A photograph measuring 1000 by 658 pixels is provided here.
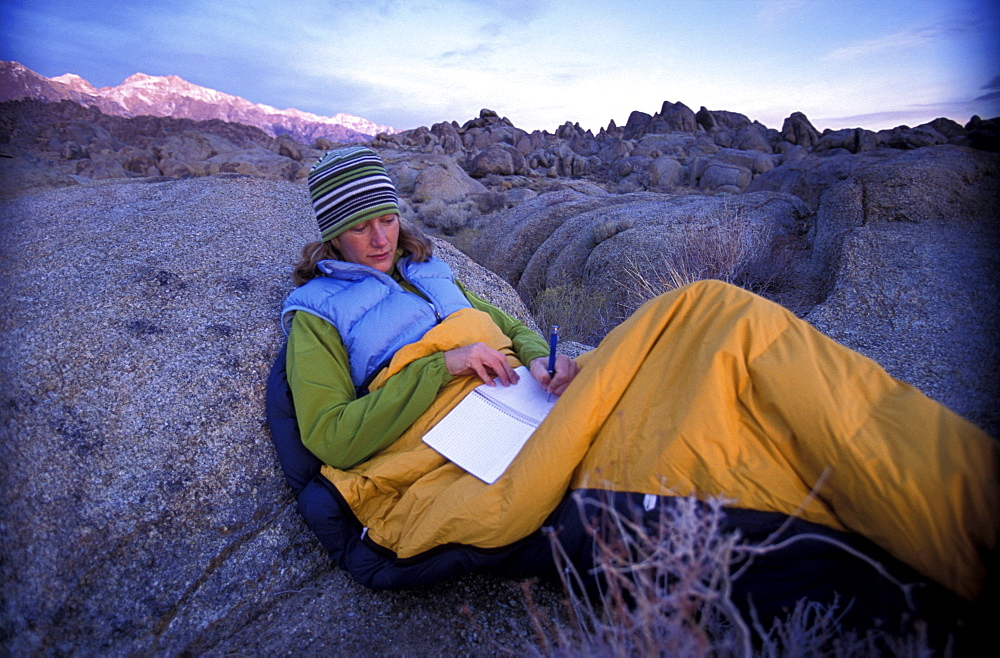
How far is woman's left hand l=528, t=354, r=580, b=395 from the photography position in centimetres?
200

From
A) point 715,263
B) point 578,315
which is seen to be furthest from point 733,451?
point 715,263

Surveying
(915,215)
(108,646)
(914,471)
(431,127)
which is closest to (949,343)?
(915,215)

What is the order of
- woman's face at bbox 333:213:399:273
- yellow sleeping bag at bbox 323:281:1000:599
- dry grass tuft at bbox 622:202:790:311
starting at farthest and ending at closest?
dry grass tuft at bbox 622:202:790:311 < woman's face at bbox 333:213:399:273 < yellow sleeping bag at bbox 323:281:1000:599

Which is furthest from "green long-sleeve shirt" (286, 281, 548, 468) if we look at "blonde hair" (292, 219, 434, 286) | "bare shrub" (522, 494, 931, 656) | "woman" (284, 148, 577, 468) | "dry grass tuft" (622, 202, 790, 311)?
"dry grass tuft" (622, 202, 790, 311)

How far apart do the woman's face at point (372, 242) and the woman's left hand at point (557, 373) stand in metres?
0.82

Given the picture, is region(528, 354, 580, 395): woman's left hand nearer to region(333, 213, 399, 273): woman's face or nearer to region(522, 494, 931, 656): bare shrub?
region(522, 494, 931, 656): bare shrub

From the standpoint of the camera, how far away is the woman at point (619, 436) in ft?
3.85

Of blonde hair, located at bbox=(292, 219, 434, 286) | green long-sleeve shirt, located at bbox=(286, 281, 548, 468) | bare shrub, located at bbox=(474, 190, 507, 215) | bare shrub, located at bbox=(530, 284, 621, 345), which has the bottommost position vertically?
bare shrub, located at bbox=(530, 284, 621, 345)

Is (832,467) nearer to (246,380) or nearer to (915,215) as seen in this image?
(246,380)

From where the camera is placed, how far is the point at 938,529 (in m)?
1.09

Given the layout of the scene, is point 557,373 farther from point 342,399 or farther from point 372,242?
point 372,242

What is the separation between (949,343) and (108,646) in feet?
14.6

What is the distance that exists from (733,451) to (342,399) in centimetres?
129

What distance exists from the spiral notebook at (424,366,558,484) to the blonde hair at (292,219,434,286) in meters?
0.80
